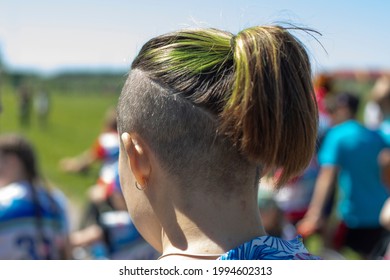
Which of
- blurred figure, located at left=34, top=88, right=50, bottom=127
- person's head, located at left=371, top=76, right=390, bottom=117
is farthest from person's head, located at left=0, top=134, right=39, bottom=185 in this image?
blurred figure, located at left=34, top=88, right=50, bottom=127

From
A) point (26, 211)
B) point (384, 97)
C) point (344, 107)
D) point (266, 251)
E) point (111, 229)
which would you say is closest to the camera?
point (266, 251)

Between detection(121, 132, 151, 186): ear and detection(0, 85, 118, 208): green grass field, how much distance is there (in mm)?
4347

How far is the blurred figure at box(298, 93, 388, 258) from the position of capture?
5086 mm

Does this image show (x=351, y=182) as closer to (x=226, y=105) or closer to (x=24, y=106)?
(x=226, y=105)

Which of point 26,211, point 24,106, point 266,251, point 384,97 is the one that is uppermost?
point 266,251

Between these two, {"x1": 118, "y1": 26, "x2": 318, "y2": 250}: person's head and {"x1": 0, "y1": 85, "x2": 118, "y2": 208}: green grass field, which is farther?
{"x1": 0, "y1": 85, "x2": 118, "y2": 208}: green grass field

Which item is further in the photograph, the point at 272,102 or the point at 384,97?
the point at 384,97

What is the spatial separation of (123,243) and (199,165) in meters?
2.99

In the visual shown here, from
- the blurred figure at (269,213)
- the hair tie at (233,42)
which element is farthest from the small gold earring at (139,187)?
the blurred figure at (269,213)

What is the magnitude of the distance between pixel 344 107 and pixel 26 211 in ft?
10.1

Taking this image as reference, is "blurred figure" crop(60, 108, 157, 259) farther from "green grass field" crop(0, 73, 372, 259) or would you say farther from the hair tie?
the hair tie

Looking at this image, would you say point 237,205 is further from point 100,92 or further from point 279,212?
point 100,92

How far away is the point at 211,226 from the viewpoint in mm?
1275

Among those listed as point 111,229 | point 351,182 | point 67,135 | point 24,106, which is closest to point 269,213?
point 111,229
